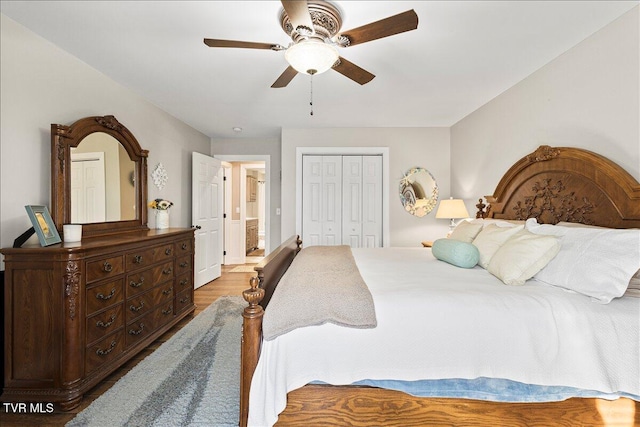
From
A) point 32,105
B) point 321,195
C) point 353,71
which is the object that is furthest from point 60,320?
point 321,195

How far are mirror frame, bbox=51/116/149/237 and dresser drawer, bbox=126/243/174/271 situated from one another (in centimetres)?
45

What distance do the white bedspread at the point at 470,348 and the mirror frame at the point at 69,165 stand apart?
2.06m

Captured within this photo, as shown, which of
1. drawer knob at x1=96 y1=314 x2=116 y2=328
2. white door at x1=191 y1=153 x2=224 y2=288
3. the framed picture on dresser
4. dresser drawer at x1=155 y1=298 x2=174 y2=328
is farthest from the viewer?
white door at x1=191 y1=153 x2=224 y2=288

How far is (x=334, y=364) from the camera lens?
1284 mm

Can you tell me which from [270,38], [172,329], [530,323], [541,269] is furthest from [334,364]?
[172,329]

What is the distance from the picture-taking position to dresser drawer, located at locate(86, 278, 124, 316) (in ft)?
6.40

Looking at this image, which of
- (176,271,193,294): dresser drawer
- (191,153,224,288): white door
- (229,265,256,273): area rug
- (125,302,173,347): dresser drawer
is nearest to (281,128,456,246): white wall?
(191,153,224,288): white door

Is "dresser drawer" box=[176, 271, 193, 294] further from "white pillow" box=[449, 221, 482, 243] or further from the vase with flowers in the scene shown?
"white pillow" box=[449, 221, 482, 243]

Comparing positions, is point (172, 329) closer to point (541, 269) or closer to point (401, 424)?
point (401, 424)

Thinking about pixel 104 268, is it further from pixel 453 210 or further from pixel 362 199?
pixel 453 210

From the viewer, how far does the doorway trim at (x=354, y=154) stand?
442 cm

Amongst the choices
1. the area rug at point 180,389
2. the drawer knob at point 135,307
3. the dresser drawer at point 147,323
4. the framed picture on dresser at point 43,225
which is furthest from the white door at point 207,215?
the framed picture on dresser at point 43,225

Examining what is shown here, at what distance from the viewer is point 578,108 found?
216cm

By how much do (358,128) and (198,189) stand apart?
8.49 feet
